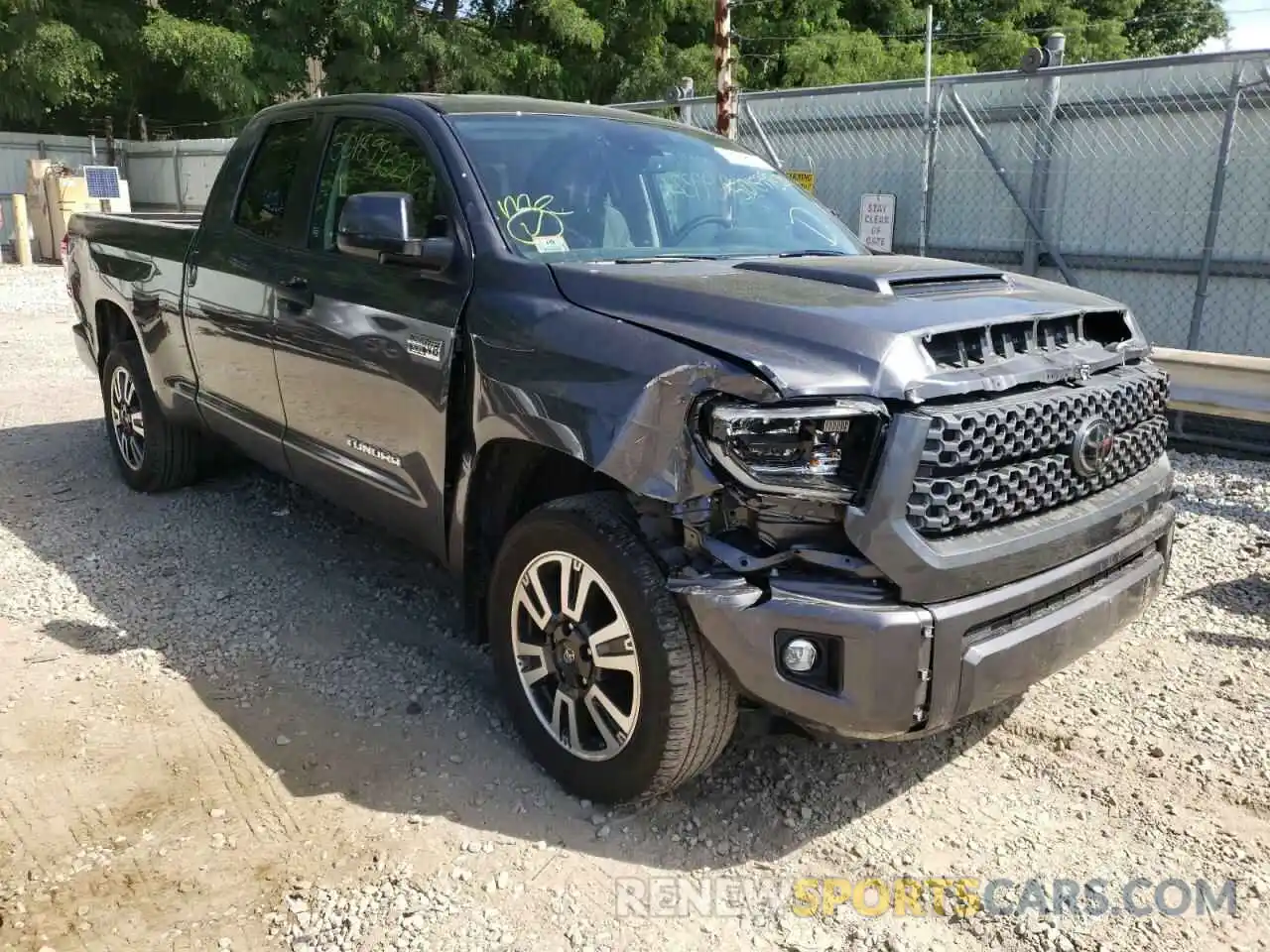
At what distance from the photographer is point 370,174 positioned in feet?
13.1

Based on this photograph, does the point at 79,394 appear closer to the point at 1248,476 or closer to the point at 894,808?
the point at 894,808

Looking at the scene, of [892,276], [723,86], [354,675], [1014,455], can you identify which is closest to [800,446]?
[1014,455]

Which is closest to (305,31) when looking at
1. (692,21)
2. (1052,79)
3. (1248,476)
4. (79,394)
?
(692,21)

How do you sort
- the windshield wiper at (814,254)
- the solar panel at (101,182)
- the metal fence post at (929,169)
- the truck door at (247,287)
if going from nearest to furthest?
the windshield wiper at (814,254), the truck door at (247,287), the metal fence post at (929,169), the solar panel at (101,182)

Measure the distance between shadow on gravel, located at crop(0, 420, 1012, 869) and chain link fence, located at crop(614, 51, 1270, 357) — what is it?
5862 mm

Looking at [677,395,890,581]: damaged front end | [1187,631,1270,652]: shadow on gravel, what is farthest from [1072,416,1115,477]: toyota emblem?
[1187,631,1270,652]: shadow on gravel

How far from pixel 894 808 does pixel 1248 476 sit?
13.4ft

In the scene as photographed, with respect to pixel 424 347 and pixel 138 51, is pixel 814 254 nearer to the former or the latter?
pixel 424 347

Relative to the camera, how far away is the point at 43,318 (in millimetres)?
12891

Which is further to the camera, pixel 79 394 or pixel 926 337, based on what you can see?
pixel 79 394

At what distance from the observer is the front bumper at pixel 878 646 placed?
247cm

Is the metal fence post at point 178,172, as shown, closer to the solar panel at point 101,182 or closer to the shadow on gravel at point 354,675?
the solar panel at point 101,182
